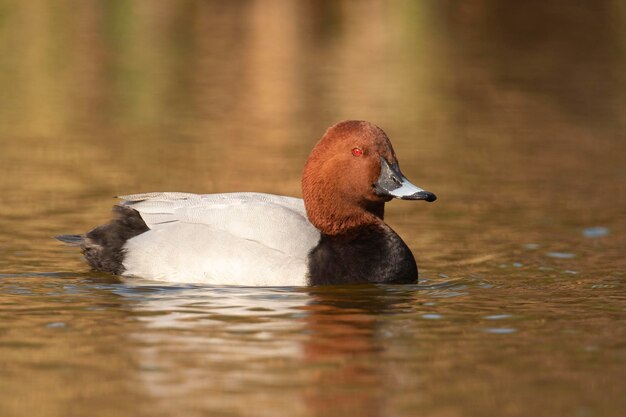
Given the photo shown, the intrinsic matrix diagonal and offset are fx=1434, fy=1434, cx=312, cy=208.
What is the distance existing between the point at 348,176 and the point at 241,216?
0.75 m

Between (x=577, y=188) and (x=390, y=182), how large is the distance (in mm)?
4197

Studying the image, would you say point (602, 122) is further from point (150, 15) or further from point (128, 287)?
point (150, 15)

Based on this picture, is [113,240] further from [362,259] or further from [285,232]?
[362,259]

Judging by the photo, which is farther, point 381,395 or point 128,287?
point 128,287

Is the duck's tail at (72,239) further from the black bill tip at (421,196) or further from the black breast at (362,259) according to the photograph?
the black bill tip at (421,196)

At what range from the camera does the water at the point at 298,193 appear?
261 inches

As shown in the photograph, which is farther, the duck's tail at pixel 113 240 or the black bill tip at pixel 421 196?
the duck's tail at pixel 113 240

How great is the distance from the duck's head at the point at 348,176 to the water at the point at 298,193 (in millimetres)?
567

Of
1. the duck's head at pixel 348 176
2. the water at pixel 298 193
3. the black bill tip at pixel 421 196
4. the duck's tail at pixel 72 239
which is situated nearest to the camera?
the water at pixel 298 193

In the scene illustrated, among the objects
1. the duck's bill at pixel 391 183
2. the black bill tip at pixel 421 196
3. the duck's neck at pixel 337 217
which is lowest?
the duck's neck at pixel 337 217

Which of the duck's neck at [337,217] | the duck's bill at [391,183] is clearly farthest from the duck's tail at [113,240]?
the duck's bill at [391,183]

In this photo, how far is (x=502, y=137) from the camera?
16094 millimetres

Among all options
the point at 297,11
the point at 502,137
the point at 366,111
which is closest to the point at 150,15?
the point at 297,11

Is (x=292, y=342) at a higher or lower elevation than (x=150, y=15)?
lower
